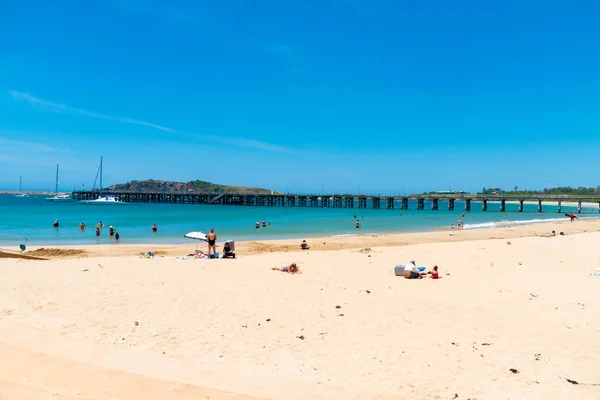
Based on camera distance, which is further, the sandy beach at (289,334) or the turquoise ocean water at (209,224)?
the turquoise ocean water at (209,224)

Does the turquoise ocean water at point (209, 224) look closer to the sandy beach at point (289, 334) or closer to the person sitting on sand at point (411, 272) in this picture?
the sandy beach at point (289, 334)

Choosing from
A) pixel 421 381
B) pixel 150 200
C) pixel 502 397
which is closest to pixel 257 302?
pixel 421 381

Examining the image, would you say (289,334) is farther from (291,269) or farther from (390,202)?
(390,202)

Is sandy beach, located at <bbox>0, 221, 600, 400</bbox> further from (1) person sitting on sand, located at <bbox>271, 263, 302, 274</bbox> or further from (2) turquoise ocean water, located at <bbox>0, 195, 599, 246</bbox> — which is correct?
(2) turquoise ocean water, located at <bbox>0, 195, 599, 246</bbox>

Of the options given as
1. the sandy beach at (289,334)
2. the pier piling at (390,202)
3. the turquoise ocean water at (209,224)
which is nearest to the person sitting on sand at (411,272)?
the sandy beach at (289,334)

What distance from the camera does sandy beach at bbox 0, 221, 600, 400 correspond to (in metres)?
4.77

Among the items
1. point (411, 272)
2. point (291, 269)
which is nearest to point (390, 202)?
point (411, 272)

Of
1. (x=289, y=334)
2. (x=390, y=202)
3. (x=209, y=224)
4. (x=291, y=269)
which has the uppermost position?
(x=390, y=202)

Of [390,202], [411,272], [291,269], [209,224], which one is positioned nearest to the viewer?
[411,272]

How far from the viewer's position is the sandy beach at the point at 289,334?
477 cm

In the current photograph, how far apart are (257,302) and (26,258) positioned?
10.4m

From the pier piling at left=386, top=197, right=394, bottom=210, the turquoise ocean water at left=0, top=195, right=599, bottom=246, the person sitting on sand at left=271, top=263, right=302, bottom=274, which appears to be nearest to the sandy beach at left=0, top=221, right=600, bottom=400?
the person sitting on sand at left=271, top=263, right=302, bottom=274

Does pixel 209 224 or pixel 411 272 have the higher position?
pixel 411 272

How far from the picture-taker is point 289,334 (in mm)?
6652
